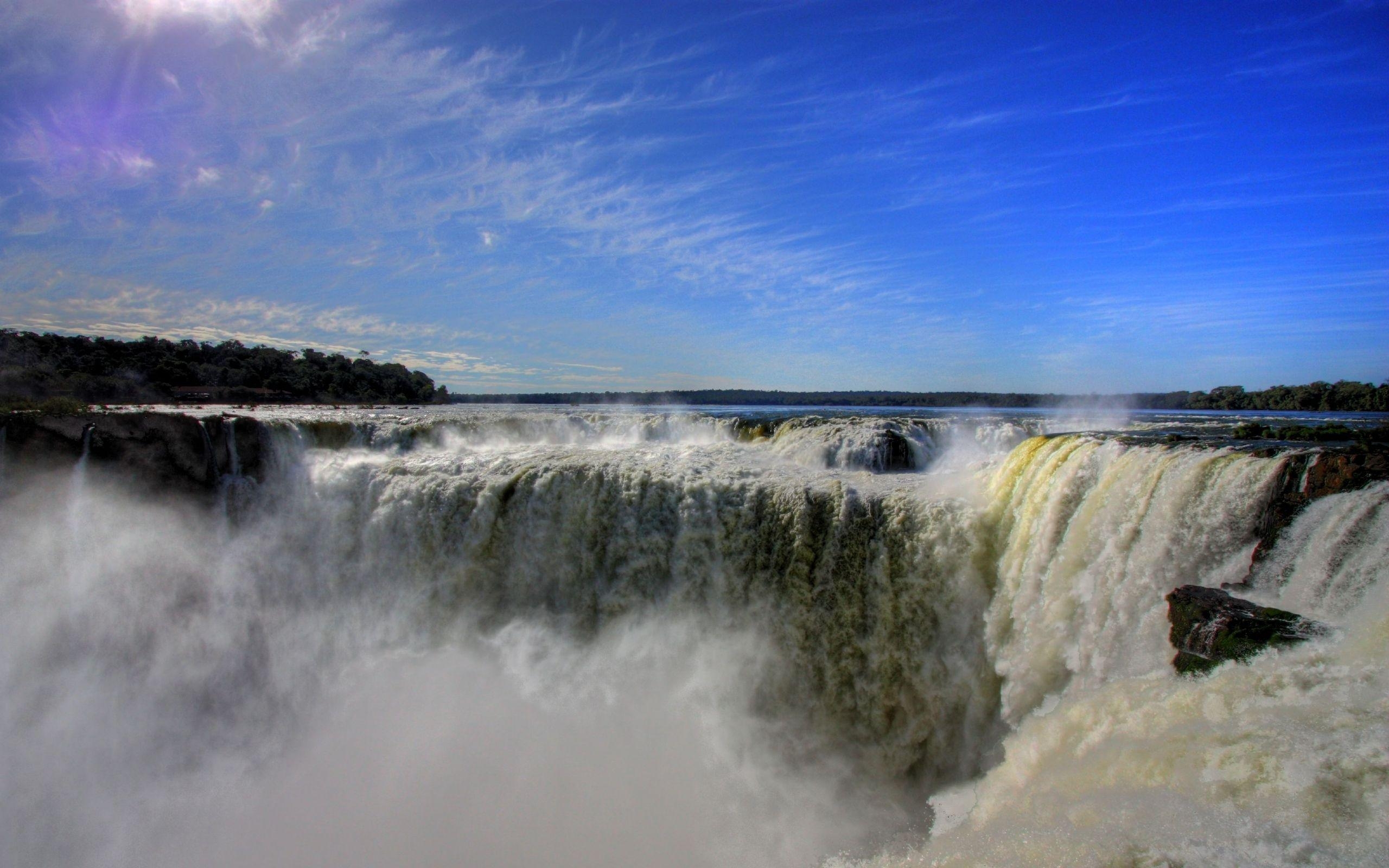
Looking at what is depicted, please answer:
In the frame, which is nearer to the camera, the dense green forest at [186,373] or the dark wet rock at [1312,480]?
the dark wet rock at [1312,480]

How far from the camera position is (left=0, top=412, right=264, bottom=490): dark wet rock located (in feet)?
39.6

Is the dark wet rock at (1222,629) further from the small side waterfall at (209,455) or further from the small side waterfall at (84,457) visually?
the small side waterfall at (84,457)

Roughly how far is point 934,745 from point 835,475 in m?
5.11

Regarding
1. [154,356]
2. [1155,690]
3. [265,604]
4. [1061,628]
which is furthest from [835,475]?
[154,356]

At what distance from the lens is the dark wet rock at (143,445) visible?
12.1m

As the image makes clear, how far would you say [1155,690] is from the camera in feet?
14.2

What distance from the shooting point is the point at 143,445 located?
1274cm

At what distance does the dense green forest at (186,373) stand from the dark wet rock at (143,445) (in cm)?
1493

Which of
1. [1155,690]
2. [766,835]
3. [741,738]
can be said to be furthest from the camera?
[741,738]

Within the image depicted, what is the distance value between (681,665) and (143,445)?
11829 millimetres

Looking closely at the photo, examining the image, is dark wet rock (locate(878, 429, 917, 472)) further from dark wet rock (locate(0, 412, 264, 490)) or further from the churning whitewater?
dark wet rock (locate(0, 412, 264, 490))

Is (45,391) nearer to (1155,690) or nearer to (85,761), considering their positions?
(85,761)

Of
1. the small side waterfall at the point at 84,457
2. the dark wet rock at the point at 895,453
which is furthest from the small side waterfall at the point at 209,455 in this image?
the dark wet rock at the point at 895,453


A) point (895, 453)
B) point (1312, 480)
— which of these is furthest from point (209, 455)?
point (1312, 480)
